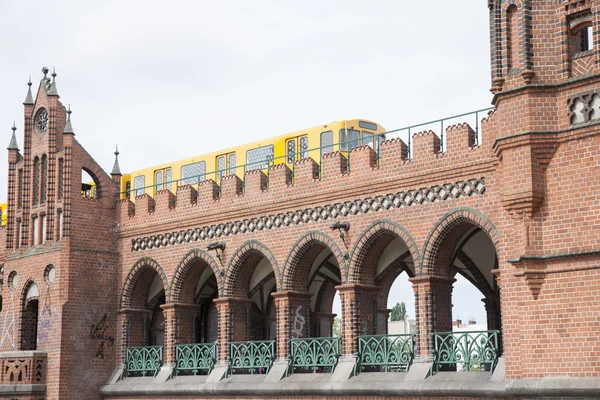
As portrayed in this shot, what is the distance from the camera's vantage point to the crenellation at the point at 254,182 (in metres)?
25.2

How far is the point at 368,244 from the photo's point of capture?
22.8 meters

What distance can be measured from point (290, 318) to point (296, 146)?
16.8 ft

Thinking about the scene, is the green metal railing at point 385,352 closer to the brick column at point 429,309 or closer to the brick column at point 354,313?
the brick column at point 354,313

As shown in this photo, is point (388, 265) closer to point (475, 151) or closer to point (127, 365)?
point (475, 151)

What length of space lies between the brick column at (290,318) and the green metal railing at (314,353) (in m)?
0.22

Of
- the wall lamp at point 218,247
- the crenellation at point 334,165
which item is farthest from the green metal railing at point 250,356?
the crenellation at point 334,165

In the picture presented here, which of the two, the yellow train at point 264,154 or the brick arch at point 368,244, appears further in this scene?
the yellow train at point 264,154

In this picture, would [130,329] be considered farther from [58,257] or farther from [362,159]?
[362,159]

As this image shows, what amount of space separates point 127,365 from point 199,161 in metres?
6.42

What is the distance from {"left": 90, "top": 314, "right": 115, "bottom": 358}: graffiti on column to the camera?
27922mm

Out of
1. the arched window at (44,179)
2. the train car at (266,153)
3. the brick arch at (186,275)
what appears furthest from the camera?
the arched window at (44,179)

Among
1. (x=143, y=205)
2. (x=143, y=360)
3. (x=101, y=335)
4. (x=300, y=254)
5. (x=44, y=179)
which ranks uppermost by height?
(x=44, y=179)

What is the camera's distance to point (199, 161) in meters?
30.8

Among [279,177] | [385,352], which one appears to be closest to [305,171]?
[279,177]
